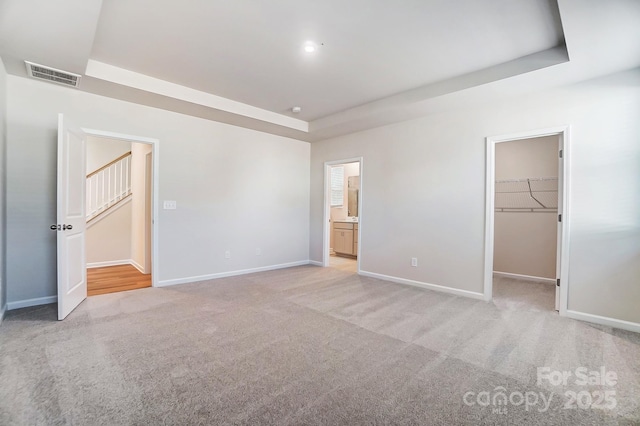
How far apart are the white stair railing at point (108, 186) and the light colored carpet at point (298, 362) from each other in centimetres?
302

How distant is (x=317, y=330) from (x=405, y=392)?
3.54 ft

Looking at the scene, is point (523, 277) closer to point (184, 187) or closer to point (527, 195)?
point (527, 195)

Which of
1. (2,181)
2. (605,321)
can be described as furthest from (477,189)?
(2,181)

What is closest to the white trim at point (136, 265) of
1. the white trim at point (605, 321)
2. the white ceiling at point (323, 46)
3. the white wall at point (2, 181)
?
the white wall at point (2, 181)

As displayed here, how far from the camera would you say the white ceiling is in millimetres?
2240

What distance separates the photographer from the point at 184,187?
175 inches

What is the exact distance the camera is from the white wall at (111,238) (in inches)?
224

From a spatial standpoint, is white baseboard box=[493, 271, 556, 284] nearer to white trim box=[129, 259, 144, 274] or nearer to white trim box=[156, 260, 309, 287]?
white trim box=[156, 260, 309, 287]

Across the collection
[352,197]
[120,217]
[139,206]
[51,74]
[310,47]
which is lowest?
[120,217]

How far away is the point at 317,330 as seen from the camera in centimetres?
276

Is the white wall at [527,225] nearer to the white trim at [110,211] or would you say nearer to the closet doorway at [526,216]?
the closet doorway at [526,216]

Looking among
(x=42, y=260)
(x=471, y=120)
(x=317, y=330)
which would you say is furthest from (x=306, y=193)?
(x=42, y=260)

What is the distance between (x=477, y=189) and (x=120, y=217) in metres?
6.57

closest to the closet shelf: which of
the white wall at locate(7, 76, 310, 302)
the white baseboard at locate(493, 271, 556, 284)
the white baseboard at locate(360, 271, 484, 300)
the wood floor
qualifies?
the white baseboard at locate(493, 271, 556, 284)
